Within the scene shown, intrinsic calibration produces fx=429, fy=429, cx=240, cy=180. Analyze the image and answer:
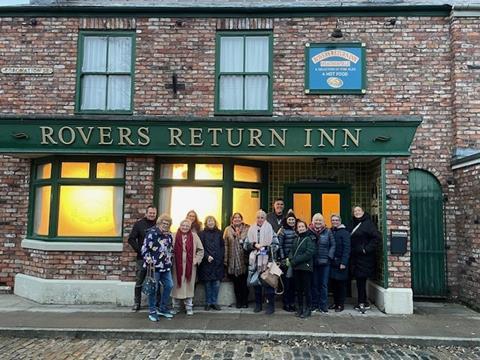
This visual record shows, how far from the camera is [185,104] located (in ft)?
29.2

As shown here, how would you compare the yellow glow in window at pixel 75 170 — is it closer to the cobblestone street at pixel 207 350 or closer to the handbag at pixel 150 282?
the handbag at pixel 150 282

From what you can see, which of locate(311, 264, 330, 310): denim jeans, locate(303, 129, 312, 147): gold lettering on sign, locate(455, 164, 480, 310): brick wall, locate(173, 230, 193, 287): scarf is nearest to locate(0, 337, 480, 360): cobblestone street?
locate(173, 230, 193, 287): scarf

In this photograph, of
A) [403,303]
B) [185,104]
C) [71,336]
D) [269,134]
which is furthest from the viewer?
[185,104]

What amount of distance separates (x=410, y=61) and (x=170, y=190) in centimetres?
563

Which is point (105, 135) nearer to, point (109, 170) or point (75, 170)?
point (109, 170)

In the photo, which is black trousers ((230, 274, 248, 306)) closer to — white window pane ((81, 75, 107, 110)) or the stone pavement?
the stone pavement

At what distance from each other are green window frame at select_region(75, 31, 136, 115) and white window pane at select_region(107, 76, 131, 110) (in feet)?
0.07

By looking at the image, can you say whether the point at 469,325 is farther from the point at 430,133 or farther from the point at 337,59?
the point at 337,59

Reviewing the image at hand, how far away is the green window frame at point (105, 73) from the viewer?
354 inches

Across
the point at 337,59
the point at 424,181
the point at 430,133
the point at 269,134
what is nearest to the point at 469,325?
the point at 424,181

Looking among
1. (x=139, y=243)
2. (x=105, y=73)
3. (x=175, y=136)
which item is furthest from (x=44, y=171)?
(x=175, y=136)

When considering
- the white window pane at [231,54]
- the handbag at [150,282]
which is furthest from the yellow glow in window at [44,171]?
the white window pane at [231,54]

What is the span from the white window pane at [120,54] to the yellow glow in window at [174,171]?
229 cm

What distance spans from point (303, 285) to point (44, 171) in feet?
18.8
